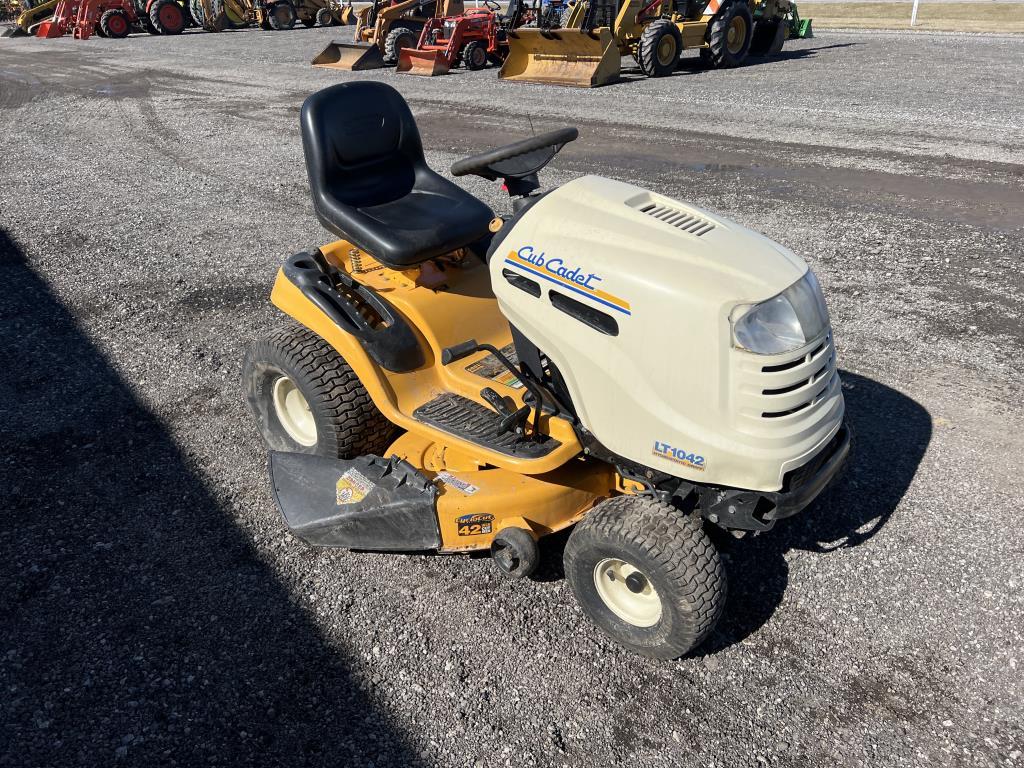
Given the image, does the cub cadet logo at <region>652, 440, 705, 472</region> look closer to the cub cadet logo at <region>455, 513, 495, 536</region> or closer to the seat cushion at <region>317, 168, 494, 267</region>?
the cub cadet logo at <region>455, 513, 495, 536</region>

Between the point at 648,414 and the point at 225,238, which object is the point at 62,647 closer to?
the point at 648,414

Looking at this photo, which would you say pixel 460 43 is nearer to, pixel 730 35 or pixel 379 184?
pixel 730 35

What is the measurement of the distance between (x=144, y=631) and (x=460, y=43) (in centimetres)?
1413

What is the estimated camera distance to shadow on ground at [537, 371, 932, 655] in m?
2.68

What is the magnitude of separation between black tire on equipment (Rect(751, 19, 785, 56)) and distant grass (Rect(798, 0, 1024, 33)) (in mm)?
5693

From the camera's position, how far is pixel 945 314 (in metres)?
4.55

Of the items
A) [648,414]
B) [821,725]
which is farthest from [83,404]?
[821,725]

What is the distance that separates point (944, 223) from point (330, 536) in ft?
17.6

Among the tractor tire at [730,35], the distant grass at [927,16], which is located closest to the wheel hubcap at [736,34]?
the tractor tire at [730,35]

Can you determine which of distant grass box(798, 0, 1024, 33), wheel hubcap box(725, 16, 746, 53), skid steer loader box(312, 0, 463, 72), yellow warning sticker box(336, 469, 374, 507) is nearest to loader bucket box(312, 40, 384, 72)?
skid steer loader box(312, 0, 463, 72)

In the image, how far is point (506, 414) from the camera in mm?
2697

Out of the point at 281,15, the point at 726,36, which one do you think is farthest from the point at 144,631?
the point at 281,15

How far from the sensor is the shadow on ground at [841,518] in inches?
106

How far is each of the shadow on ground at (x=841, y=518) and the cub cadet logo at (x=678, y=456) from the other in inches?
27.6
